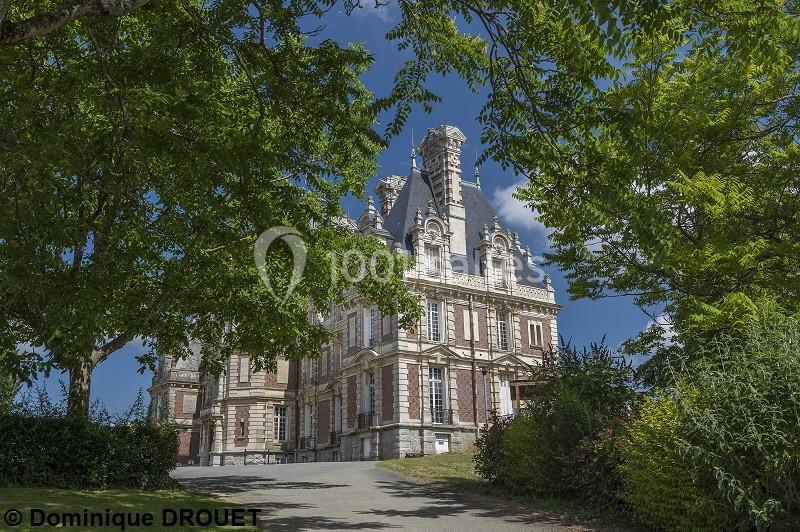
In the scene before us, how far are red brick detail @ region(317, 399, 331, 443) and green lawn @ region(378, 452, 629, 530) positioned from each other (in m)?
14.8

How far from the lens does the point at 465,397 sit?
121ft

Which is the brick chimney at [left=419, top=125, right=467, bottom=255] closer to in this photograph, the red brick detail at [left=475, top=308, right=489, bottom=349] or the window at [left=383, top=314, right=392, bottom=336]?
the red brick detail at [left=475, top=308, right=489, bottom=349]

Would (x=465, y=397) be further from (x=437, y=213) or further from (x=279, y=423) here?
Answer: (x=279, y=423)

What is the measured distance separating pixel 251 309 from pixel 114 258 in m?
5.60

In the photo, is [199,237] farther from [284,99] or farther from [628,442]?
[628,442]

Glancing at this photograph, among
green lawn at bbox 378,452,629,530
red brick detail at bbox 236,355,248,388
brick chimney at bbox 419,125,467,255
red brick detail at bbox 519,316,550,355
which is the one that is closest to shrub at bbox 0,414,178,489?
green lawn at bbox 378,452,629,530

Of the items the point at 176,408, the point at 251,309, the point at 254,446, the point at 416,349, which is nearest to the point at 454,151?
the point at 416,349

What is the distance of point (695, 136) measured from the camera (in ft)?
46.0

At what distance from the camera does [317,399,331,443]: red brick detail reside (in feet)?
135

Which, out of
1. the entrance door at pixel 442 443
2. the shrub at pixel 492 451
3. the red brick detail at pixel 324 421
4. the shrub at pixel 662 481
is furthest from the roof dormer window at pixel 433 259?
the shrub at pixel 662 481

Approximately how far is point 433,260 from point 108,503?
2816 cm

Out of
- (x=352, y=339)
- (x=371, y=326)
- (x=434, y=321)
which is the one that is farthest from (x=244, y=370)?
(x=434, y=321)

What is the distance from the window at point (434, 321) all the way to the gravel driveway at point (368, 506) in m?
16.8

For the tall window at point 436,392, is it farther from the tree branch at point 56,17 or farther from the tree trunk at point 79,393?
the tree branch at point 56,17
